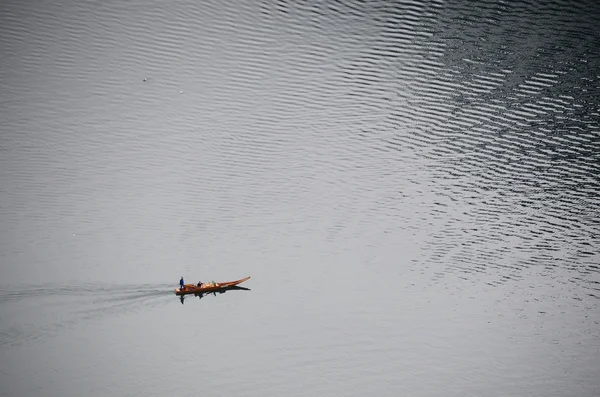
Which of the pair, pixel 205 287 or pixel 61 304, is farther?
pixel 205 287

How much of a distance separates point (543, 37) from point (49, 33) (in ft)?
20.3

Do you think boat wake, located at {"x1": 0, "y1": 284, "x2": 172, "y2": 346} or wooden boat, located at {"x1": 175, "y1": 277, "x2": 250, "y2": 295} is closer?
boat wake, located at {"x1": 0, "y1": 284, "x2": 172, "y2": 346}

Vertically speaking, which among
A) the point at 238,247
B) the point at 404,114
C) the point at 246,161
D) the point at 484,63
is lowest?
the point at 238,247

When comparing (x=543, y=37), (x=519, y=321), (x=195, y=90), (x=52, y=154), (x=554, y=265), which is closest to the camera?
(x=519, y=321)

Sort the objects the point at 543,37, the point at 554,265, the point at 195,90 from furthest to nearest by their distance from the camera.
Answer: the point at 543,37 < the point at 195,90 < the point at 554,265

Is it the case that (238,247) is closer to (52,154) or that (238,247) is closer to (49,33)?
(52,154)

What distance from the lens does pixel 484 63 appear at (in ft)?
31.6

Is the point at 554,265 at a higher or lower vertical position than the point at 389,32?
lower

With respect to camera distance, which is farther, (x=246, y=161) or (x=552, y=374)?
(x=246, y=161)

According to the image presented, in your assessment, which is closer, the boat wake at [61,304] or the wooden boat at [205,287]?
the boat wake at [61,304]

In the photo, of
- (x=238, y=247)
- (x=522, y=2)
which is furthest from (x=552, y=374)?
(x=522, y=2)

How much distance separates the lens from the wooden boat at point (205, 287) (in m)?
6.57

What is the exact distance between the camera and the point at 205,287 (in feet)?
21.7

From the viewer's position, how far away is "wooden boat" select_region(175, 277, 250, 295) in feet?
21.5
